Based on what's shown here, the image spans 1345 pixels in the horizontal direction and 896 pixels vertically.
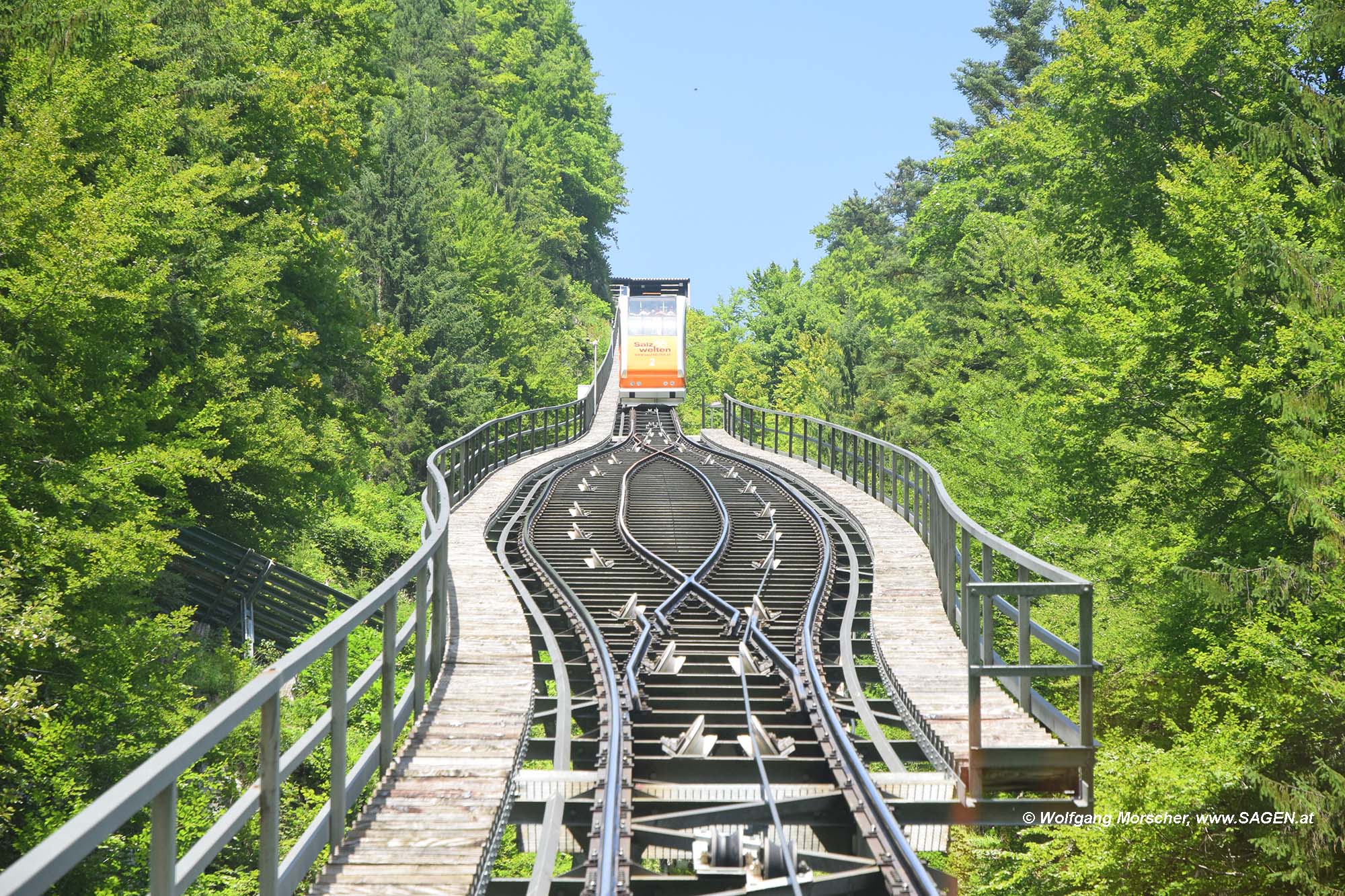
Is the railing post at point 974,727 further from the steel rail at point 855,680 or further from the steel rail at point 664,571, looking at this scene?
the steel rail at point 664,571

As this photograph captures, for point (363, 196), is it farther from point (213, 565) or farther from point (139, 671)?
point (139, 671)

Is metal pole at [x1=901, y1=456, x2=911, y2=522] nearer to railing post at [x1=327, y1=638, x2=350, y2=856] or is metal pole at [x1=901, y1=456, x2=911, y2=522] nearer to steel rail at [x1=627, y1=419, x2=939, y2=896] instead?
steel rail at [x1=627, y1=419, x2=939, y2=896]

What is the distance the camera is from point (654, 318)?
46688 mm

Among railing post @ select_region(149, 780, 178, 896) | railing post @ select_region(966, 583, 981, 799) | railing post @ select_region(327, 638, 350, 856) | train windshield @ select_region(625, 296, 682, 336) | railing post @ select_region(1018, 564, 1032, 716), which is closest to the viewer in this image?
railing post @ select_region(149, 780, 178, 896)

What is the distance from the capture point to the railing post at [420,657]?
29.5ft

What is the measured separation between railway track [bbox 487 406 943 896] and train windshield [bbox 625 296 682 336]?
25.7 meters

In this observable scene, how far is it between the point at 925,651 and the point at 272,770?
768cm

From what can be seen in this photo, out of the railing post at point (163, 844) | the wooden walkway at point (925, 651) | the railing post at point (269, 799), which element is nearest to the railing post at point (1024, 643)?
the wooden walkway at point (925, 651)

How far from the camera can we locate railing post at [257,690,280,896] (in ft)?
16.7

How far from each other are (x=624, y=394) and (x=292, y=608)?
71.4 feet

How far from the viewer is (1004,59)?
6088 centimetres

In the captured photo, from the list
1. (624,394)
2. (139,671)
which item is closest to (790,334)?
(624,394)

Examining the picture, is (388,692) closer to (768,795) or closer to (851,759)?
(768,795)

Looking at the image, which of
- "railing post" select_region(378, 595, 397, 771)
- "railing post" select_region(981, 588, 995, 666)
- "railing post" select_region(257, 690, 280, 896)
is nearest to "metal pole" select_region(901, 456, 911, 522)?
"railing post" select_region(981, 588, 995, 666)
